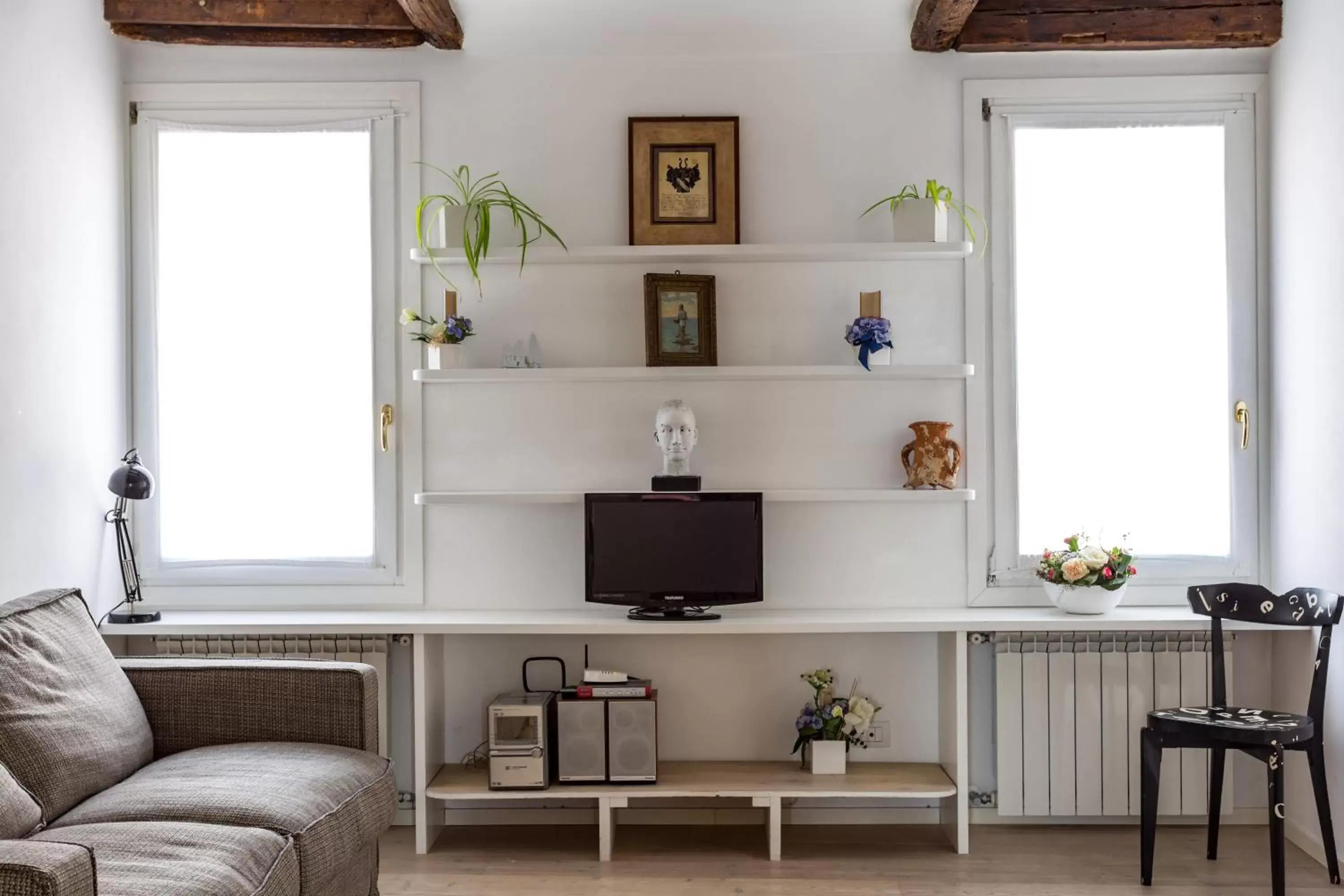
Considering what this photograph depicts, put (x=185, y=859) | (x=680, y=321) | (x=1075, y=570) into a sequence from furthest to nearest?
(x=680, y=321)
(x=1075, y=570)
(x=185, y=859)

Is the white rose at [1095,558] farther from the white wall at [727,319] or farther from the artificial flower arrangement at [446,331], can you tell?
the artificial flower arrangement at [446,331]

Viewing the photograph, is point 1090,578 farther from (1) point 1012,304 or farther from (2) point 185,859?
(2) point 185,859

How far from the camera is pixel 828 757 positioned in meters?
3.47

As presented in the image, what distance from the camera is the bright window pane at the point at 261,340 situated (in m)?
3.72

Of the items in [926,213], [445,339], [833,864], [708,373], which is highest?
[926,213]

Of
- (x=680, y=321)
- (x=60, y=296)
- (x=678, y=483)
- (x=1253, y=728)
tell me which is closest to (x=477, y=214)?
(x=680, y=321)

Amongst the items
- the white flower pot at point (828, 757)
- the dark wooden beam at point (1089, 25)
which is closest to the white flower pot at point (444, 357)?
the white flower pot at point (828, 757)

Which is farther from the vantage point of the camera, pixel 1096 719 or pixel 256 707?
pixel 1096 719

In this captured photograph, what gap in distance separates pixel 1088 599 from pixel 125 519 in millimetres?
3115

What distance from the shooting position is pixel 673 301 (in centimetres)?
362

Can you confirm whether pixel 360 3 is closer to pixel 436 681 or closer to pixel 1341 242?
pixel 436 681

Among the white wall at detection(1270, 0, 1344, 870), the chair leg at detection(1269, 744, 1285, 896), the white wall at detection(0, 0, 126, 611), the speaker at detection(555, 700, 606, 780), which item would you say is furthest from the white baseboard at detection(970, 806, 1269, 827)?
the white wall at detection(0, 0, 126, 611)

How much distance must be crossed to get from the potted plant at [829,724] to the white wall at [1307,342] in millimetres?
1327

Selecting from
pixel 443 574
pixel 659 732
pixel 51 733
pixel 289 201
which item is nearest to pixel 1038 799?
pixel 659 732
